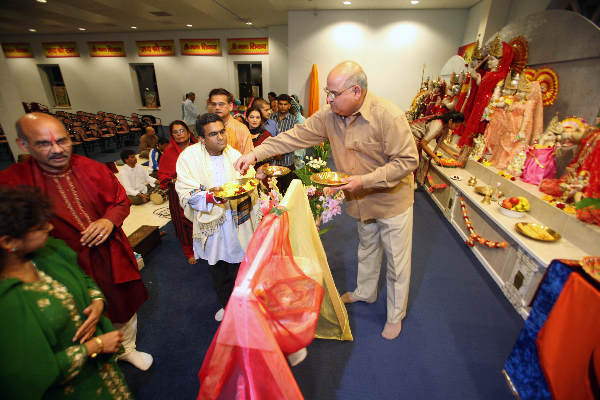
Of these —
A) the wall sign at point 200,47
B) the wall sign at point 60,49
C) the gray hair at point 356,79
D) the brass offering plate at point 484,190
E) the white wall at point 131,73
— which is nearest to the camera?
the gray hair at point 356,79

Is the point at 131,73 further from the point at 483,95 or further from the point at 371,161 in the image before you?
the point at 371,161

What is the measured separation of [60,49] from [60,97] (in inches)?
118

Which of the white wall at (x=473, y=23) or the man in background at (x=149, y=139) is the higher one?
the white wall at (x=473, y=23)

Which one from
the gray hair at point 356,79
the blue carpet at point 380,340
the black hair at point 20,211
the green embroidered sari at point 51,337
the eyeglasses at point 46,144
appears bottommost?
the blue carpet at point 380,340

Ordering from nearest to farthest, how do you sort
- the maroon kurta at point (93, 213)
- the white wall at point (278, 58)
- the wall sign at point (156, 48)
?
the maroon kurta at point (93, 213) → the white wall at point (278, 58) → the wall sign at point (156, 48)

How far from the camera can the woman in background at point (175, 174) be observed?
289 cm

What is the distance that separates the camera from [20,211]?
97cm

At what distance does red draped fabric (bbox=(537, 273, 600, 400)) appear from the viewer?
1389 mm

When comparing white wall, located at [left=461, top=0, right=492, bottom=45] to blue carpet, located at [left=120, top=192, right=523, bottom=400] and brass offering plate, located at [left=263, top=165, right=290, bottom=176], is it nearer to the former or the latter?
blue carpet, located at [left=120, top=192, right=523, bottom=400]

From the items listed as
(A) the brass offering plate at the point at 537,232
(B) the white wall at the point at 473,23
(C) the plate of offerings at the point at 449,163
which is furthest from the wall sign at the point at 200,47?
(A) the brass offering plate at the point at 537,232

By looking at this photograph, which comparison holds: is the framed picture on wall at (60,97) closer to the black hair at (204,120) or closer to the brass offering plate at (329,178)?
the black hair at (204,120)

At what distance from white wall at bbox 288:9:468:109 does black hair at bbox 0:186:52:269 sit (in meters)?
8.60

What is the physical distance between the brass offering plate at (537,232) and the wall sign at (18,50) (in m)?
22.3

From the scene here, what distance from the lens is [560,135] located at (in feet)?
9.23
